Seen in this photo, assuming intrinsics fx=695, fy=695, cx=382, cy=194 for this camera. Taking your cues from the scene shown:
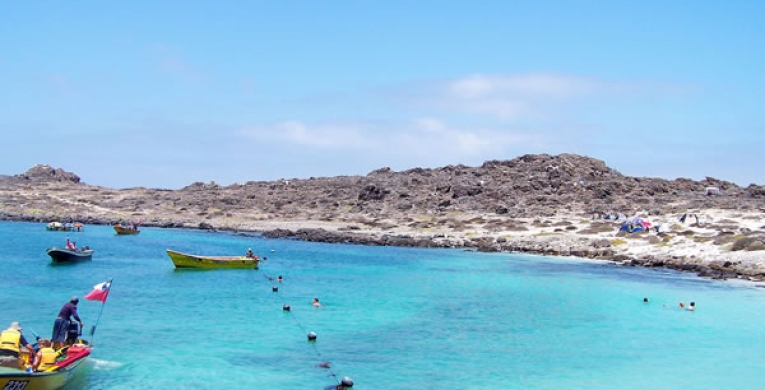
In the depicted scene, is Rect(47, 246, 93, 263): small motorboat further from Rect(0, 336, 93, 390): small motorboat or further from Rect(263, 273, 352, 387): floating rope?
Rect(0, 336, 93, 390): small motorboat

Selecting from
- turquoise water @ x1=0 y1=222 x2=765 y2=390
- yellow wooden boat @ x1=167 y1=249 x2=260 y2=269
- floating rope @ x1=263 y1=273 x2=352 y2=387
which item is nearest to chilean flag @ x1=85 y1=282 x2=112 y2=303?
turquoise water @ x1=0 y1=222 x2=765 y2=390

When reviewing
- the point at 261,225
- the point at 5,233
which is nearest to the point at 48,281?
the point at 5,233

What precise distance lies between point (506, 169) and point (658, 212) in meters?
54.0

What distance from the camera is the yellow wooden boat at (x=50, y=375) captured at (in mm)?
19531

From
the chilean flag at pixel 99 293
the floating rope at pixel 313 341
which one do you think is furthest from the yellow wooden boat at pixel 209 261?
the chilean flag at pixel 99 293

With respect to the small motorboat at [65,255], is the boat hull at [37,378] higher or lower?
lower

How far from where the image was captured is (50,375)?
2072cm

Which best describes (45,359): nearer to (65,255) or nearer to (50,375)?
(50,375)

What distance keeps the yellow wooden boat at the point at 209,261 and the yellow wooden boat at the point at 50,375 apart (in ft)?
118

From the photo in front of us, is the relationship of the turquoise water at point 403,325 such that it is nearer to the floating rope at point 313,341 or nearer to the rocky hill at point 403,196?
the floating rope at point 313,341

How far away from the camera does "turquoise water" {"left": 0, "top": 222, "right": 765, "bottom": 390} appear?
84.2ft

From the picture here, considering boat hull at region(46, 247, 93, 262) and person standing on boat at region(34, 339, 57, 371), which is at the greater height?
boat hull at region(46, 247, 93, 262)

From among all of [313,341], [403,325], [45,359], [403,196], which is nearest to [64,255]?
[403,325]

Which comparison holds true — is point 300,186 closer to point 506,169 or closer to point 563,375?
point 506,169
